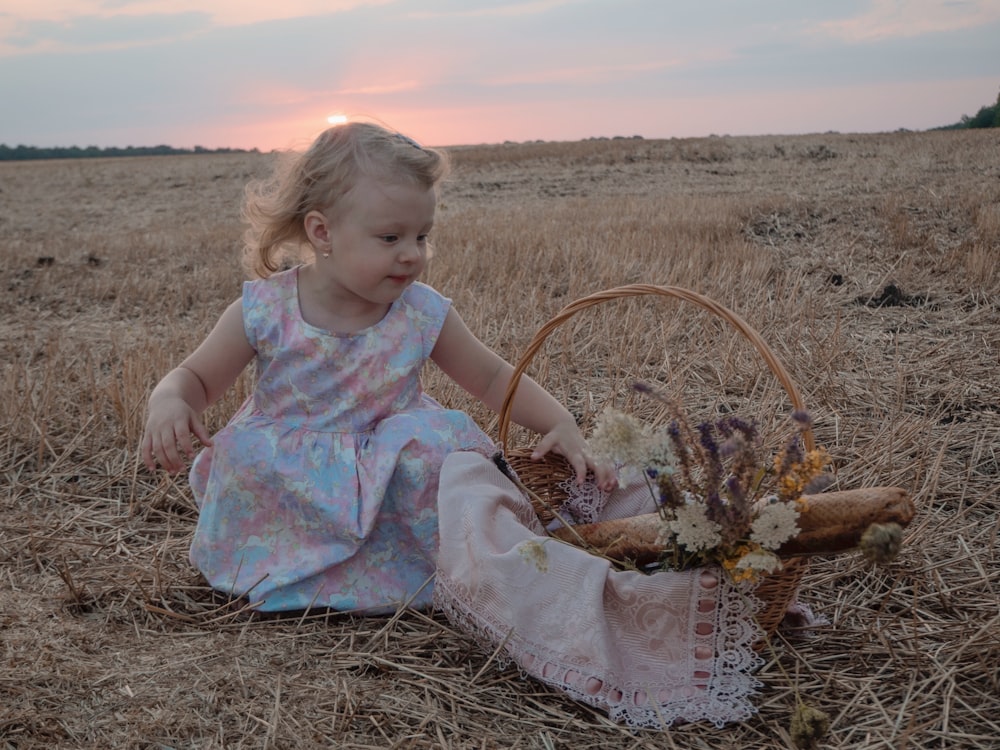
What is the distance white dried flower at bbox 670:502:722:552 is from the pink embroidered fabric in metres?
0.12

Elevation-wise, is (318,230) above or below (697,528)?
above

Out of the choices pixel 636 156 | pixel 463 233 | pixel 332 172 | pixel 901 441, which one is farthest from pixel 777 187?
pixel 332 172

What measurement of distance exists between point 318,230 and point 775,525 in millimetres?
1361

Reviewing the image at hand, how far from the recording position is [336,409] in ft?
7.77

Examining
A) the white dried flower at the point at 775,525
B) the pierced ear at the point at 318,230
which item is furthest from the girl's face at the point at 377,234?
the white dried flower at the point at 775,525

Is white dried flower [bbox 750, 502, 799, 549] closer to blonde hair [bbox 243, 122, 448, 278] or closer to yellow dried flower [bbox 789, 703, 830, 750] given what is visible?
yellow dried flower [bbox 789, 703, 830, 750]

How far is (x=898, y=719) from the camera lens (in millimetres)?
1688

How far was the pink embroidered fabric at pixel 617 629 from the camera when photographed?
1.73 meters

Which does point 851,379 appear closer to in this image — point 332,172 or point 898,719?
point 898,719

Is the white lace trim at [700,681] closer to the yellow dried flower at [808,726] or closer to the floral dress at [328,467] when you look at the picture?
the yellow dried flower at [808,726]

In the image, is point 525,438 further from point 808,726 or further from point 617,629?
point 808,726

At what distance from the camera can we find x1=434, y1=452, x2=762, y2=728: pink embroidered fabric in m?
1.73

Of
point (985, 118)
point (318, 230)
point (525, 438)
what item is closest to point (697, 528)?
point (318, 230)

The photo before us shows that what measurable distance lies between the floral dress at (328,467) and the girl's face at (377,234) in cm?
19
